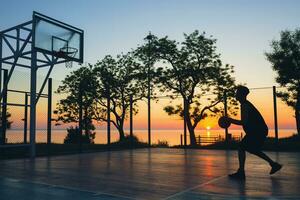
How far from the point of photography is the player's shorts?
6.46 metres

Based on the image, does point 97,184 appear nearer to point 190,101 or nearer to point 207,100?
point 207,100

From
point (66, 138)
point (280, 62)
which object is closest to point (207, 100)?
point (280, 62)

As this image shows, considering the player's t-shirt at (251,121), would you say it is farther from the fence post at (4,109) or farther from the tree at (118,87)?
the tree at (118,87)

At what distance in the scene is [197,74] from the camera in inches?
1046

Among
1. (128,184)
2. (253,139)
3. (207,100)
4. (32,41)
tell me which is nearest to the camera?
(128,184)

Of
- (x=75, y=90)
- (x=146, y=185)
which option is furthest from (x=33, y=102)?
(x=75, y=90)

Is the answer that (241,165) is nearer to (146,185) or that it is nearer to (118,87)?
(146,185)

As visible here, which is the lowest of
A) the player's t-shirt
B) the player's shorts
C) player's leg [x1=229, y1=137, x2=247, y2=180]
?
player's leg [x1=229, y1=137, x2=247, y2=180]

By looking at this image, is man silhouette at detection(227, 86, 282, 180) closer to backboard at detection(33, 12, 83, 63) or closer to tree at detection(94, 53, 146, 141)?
backboard at detection(33, 12, 83, 63)

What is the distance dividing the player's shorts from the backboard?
8.65 m

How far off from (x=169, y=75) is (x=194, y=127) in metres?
4.80

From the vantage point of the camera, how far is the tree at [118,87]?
32281 mm

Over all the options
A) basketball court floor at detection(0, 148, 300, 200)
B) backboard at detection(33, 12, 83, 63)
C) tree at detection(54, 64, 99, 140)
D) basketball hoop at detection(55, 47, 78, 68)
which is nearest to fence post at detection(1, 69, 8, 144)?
backboard at detection(33, 12, 83, 63)

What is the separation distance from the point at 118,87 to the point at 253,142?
91.6 feet
